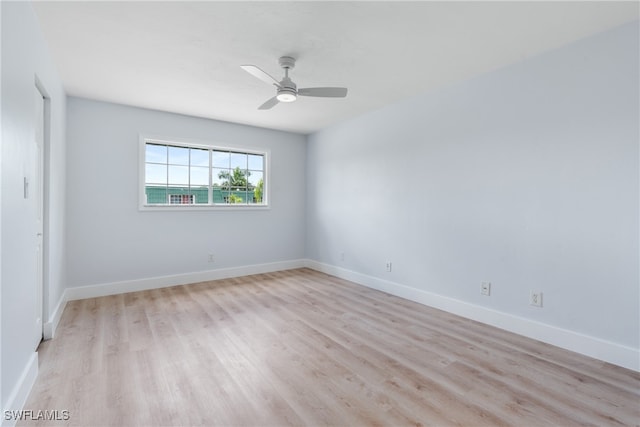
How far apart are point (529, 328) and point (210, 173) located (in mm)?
4481

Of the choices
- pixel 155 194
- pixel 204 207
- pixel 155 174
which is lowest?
pixel 204 207

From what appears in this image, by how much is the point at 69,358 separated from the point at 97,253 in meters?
1.97

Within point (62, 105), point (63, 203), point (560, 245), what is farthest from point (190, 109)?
A: point (560, 245)

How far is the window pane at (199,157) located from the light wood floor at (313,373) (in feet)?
7.47

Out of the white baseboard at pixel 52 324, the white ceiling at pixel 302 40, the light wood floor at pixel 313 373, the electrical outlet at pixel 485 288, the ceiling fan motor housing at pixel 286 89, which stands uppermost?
the white ceiling at pixel 302 40

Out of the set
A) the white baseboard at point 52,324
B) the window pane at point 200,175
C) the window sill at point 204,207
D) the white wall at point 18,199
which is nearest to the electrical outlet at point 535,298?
the white wall at point 18,199

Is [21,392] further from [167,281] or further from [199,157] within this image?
[199,157]

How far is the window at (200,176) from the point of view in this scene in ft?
14.6

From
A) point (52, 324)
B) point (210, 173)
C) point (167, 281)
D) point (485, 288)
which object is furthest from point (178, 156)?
point (485, 288)

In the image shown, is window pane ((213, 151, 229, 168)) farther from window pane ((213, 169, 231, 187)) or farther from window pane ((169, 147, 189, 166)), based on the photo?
window pane ((169, 147, 189, 166))

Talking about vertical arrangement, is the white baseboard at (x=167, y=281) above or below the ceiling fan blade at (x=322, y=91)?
below

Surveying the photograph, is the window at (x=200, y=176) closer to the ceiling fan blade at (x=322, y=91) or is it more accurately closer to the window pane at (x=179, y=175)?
the window pane at (x=179, y=175)

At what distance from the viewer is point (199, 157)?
484 centimetres

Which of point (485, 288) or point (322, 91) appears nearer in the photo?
point (322, 91)
